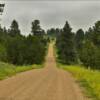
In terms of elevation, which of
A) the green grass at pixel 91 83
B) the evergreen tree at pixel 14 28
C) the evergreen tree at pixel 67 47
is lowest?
the green grass at pixel 91 83

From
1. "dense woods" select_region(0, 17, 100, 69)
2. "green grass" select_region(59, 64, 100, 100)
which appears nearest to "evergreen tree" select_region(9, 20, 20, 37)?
"dense woods" select_region(0, 17, 100, 69)

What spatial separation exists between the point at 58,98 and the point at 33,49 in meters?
81.2

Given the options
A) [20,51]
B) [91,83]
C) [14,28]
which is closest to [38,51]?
[20,51]

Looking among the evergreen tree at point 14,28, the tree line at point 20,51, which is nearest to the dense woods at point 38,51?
the tree line at point 20,51

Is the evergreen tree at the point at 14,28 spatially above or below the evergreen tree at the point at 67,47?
above

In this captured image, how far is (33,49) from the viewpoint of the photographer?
10000cm

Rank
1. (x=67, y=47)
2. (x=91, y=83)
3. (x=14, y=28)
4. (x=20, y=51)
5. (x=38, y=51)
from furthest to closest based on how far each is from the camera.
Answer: (x=14, y=28) → (x=67, y=47) → (x=38, y=51) → (x=20, y=51) → (x=91, y=83)

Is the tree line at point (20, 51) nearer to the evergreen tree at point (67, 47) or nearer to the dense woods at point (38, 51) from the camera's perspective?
the dense woods at point (38, 51)

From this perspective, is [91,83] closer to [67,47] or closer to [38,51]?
[38,51]

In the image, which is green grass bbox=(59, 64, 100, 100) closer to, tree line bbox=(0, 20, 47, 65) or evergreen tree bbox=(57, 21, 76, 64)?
tree line bbox=(0, 20, 47, 65)

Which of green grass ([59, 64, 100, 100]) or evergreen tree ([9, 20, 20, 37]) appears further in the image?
evergreen tree ([9, 20, 20, 37])

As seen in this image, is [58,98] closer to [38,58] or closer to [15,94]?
[15,94]

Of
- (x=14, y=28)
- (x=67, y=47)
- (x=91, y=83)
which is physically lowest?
(x=91, y=83)

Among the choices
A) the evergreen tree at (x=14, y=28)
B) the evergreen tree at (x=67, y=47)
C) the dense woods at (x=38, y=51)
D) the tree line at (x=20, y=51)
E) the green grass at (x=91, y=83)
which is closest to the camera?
the green grass at (x=91, y=83)
